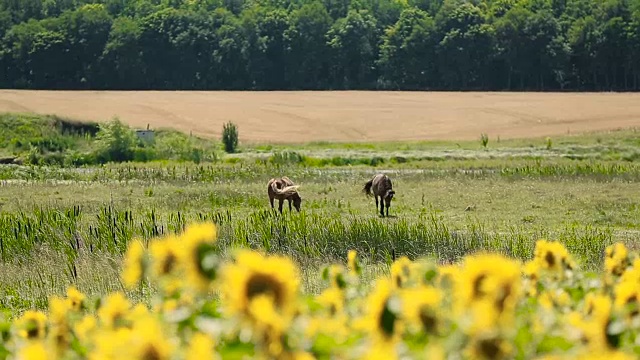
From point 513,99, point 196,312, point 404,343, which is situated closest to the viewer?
point 404,343

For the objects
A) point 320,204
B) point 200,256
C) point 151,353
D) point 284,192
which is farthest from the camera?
point 320,204

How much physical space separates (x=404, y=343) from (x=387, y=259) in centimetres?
984

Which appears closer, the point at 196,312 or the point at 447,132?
the point at 196,312

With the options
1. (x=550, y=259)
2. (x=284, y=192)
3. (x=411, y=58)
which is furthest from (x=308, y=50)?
(x=550, y=259)

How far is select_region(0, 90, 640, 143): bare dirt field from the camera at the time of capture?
6594 centimetres

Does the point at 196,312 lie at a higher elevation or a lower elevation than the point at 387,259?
higher

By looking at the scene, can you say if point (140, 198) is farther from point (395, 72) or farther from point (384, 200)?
point (395, 72)

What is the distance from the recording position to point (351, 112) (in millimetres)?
80438

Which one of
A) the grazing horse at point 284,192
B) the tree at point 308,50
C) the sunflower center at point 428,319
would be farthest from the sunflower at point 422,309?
the tree at point 308,50

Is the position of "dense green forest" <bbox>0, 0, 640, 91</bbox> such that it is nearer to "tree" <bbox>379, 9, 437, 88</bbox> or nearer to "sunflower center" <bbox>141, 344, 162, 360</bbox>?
"tree" <bbox>379, 9, 437, 88</bbox>

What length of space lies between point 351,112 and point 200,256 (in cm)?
7751

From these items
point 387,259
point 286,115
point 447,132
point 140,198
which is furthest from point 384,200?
point 286,115

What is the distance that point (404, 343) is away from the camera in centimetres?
313

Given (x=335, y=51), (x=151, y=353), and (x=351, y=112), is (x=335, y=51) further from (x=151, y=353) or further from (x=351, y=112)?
(x=151, y=353)
